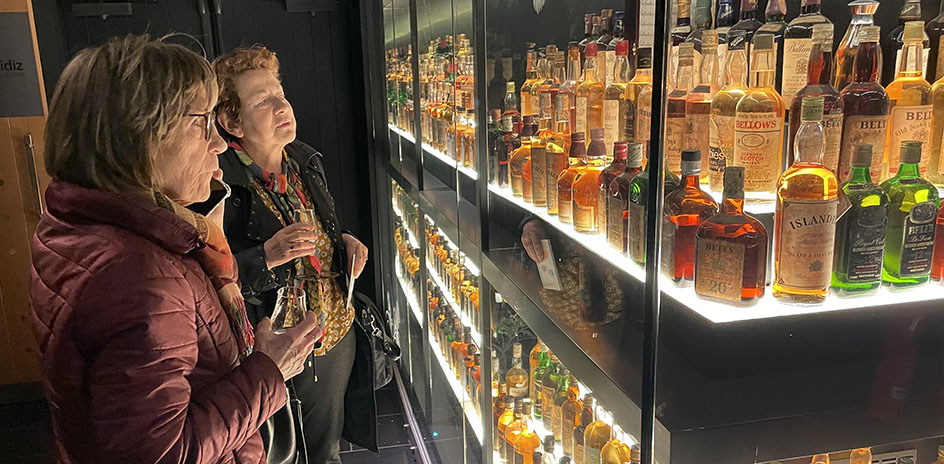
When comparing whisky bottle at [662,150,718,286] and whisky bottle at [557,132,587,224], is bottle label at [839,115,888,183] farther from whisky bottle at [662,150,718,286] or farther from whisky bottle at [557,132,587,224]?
whisky bottle at [557,132,587,224]

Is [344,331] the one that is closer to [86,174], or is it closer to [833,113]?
[86,174]

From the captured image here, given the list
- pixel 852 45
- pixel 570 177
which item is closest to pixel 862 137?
pixel 852 45

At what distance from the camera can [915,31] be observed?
1117mm

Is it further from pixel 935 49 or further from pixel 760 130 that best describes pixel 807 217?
pixel 935 49

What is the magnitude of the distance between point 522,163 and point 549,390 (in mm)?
663

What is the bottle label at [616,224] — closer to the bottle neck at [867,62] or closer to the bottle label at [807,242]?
the bottle label at [807,242]

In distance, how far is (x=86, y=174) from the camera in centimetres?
126

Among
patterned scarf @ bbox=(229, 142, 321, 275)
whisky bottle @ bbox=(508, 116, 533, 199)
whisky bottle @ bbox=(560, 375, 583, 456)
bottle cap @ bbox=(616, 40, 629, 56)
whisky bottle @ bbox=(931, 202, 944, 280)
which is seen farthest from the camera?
patterned scarf @ bbox=(229, 142, 321, 275)

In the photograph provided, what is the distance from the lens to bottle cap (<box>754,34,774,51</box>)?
3.58ft

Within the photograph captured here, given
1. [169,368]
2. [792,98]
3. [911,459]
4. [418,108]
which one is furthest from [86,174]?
[418,108]

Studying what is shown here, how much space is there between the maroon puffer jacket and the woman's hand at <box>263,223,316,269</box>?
84cm

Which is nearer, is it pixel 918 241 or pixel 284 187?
pixel 918 241

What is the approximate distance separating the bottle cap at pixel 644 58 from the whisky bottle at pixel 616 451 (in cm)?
81

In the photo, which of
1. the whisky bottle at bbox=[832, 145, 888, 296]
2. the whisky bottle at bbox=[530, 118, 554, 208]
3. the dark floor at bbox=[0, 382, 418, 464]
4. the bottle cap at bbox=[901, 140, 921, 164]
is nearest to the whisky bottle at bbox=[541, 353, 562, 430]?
the whisky bottle at bbox=[530, 118, 554, 208]
